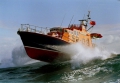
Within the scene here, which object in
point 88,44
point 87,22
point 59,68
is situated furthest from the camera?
point 87,22

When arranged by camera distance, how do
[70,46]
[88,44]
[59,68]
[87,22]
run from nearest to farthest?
1. [59,68]
2. [70,46]
3. [88,44]
4. [87,22]

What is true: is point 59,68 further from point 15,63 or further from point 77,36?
point 15,63

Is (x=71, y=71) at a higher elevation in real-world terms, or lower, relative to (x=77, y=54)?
lower

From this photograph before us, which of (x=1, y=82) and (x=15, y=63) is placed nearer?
(x=1, y=82)

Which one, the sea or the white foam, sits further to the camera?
the white foam

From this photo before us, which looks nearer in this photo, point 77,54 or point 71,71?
point 71,71

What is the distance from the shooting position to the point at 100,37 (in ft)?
77.2

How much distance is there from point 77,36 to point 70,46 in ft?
5.39

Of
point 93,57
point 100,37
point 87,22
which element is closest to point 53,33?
point 93,57

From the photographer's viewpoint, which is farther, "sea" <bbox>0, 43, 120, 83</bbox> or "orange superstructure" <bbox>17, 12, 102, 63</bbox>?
"orange superstructure" <bbox>17, 12, 102, 63</bbox>

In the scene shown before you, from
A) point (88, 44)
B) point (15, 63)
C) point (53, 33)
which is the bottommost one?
point (15, 63)

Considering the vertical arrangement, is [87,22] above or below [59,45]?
above

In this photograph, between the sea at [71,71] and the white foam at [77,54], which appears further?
the white foam at [77,54]

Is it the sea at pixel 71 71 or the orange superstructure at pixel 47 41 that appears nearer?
the sea at pixel 71 71
